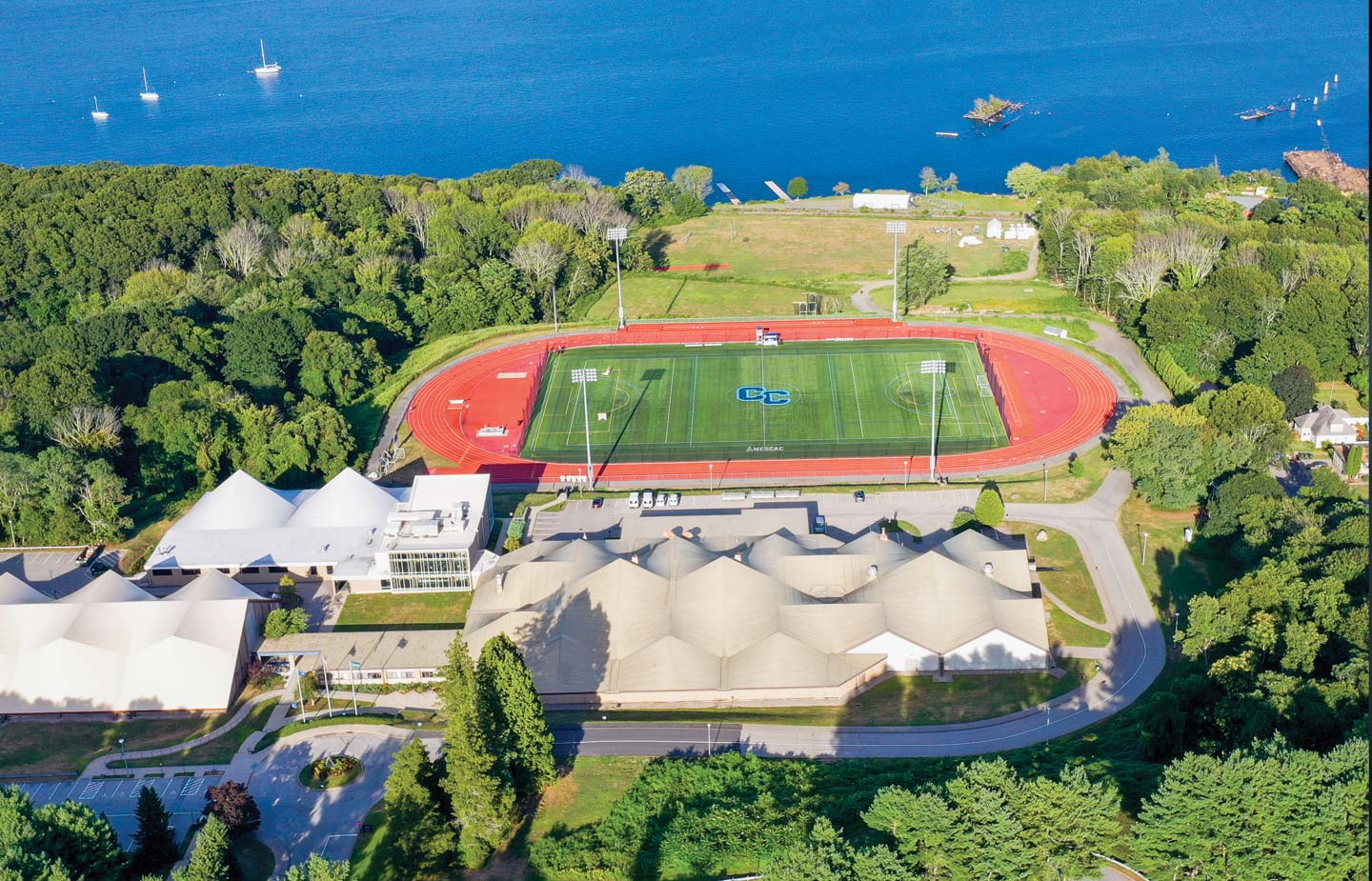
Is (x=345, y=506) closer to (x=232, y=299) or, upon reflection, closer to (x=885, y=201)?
(x=232, y=299)

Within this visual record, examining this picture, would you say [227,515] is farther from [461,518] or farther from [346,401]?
[346,401]

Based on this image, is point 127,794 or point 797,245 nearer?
point 127,794

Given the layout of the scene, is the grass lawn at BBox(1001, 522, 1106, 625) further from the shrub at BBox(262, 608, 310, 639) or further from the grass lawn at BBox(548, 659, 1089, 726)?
the shrub at BBox(262, 608, 310, 639)

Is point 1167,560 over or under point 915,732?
over

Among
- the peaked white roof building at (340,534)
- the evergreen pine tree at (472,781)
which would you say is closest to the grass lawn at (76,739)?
the peaked white roof building at (340,534)

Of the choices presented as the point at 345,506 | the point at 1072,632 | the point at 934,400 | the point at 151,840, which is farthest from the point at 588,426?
the point at 151,840

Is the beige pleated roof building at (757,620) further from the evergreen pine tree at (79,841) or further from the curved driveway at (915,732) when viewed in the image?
the evergreen pine tree at (79,841)
